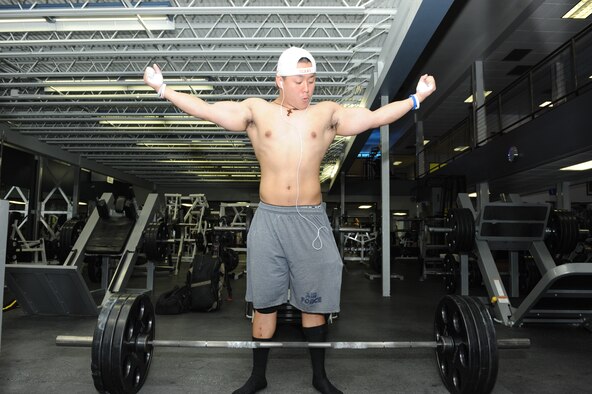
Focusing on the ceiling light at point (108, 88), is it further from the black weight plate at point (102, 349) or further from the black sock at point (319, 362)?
the black sock at point (319, 362)

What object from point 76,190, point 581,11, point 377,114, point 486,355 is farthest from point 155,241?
point 76,190

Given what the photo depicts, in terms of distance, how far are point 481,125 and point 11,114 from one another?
9052 mm

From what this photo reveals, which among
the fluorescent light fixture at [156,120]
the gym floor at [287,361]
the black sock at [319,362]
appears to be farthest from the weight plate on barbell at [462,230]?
the fluorescent light fixture at [156,120]

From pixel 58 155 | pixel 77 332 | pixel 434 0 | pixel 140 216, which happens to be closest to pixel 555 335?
pixel 434 0

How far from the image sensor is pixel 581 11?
605 cm

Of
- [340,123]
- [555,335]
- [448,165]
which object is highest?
[448,165]

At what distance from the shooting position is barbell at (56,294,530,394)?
154cm

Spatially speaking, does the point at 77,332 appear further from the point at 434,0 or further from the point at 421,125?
the point at 421,125

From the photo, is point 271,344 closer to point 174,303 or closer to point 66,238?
point 174,303

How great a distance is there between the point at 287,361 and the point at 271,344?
27.4 inches

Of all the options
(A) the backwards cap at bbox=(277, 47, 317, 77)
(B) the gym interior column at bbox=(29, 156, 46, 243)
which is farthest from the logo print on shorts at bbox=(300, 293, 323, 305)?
(B) the gym interior column at bbox=(29, 156, 46, 243)

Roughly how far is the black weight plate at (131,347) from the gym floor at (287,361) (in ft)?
0.46

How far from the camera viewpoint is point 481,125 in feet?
25.6

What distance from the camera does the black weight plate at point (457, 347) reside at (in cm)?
158
